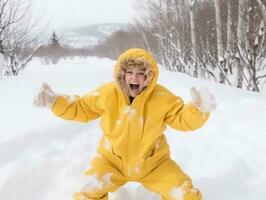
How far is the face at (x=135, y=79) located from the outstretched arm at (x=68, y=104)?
0.24m

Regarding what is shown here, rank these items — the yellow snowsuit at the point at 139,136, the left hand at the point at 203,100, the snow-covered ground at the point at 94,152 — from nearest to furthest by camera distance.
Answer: the left hand at the point at 203,100 → the yellow snowsuit at the point at 139,136 → the snow-covered ground at the point at 94,152

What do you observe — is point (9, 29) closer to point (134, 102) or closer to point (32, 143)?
point (32, 143)

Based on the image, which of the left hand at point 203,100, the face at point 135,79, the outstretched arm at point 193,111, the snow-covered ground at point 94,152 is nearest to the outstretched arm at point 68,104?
the snow-covered ground at point 94,152

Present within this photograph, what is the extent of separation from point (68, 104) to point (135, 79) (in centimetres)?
46

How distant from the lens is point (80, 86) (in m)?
8.16

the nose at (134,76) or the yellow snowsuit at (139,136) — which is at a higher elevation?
the nose at (134,76)

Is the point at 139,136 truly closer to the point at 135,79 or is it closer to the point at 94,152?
the point at 135,79

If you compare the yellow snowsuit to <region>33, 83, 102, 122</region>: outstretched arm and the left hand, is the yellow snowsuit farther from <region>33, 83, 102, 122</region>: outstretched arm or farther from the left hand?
the left hand

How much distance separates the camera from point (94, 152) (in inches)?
A: 156

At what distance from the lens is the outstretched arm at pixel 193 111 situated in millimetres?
2361

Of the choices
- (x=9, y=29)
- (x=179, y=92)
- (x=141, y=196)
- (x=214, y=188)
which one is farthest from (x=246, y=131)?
(x=9, y=29)

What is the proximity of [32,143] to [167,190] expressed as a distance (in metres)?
1.66

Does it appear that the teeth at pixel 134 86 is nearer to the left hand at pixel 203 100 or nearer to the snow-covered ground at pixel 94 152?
the left hand at pixel 203 100

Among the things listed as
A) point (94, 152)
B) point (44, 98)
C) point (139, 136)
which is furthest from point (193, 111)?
point (94, 152)
